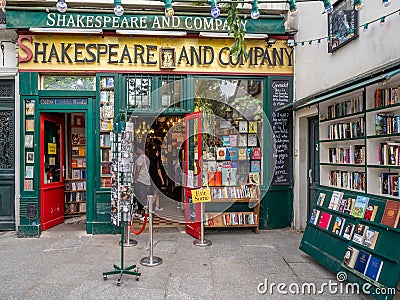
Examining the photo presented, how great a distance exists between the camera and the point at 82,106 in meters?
6.36

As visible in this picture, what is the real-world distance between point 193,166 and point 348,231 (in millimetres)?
3007

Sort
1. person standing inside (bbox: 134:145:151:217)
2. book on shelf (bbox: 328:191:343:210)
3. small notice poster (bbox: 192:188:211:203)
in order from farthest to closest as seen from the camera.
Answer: person standing inside (bbox: 134:145:151:217) < small notice poster (bbox: 192:188:211:203) < book on shelf (bbox: 328:191:343:210)

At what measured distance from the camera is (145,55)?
6473 mm

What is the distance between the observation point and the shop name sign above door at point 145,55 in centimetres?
630

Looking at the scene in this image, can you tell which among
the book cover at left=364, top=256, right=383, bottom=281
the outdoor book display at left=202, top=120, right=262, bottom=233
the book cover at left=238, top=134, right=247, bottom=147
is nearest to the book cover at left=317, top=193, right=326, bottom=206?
the book cover at left=364, top=256, right=383, bottom=281

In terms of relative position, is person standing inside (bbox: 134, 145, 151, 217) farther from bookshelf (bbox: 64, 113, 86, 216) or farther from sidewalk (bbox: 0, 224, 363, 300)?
sidewalk (bbox: 0, 224, 363, 300)

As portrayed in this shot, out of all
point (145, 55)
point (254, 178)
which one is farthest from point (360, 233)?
point (145, 55)

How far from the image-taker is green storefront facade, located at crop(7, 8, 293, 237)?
20.5 ft

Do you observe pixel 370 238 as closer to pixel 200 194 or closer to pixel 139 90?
pixel 200 194

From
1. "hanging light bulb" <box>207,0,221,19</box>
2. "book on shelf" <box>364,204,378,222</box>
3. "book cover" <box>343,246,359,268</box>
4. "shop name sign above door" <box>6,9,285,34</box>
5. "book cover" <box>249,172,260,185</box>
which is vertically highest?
"shop name sign above door" <box>6,9,285,34</box>

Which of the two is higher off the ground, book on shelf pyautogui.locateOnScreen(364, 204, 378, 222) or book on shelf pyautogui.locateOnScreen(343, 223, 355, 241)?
book on shelf pyautogui.locateOnScreen(364, 204, 378, 222)

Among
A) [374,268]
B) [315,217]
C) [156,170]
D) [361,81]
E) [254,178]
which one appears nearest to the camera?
[374,268]

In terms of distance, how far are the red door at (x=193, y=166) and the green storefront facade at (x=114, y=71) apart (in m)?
0.52

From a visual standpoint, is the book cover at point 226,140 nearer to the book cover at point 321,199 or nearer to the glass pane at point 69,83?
the book cover at point 321,199
